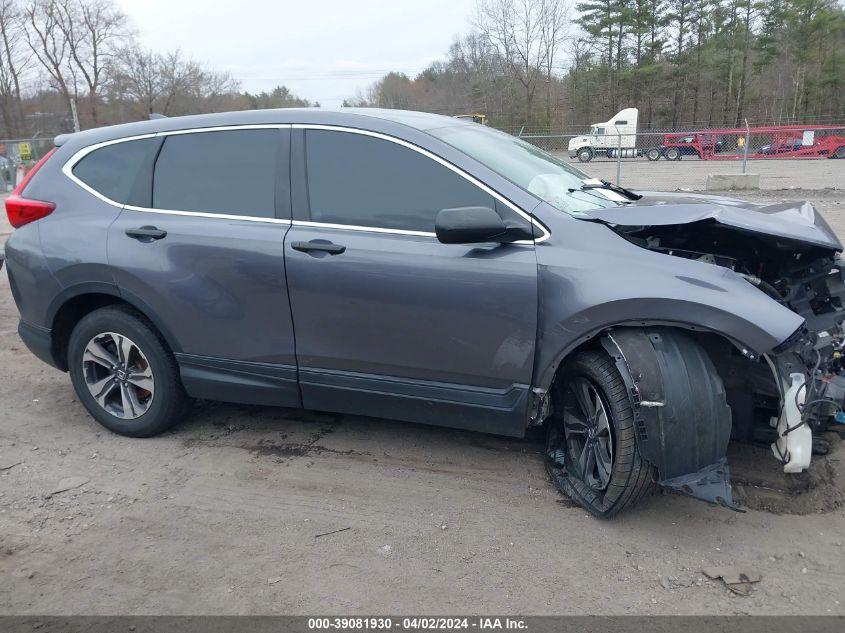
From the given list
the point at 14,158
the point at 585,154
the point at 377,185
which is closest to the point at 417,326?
the point at 377,185

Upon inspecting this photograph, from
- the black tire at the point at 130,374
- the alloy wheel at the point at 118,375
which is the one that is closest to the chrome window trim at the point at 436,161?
the black tire at the point at 130,374

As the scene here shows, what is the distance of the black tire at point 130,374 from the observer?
387 centimetres

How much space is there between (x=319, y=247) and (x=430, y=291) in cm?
64

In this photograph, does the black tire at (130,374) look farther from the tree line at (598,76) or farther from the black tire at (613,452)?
the tree line at (598,76)

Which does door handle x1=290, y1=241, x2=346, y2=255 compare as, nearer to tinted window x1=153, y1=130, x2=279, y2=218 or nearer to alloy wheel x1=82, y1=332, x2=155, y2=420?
tinted window x1=153, y1=130, x2=279, y2=218

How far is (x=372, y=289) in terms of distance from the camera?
3.27 metres

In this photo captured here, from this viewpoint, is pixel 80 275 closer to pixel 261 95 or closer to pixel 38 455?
pixel 38 455

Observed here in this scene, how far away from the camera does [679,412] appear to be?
276 centimetres

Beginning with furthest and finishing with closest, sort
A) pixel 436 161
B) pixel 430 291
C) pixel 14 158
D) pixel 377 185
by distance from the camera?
pixel 14 158 → pixel 377 185 → pixel 436 161 → pixel 430 291

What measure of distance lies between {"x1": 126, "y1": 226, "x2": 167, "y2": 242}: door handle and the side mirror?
1.68 meters

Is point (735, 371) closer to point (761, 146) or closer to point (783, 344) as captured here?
point (783, 344)

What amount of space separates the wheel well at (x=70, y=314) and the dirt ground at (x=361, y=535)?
0.55 m

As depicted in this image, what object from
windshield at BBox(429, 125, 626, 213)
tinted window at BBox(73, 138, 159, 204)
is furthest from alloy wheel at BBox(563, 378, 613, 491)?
tinted window at BBox(73, 138, 159, 204)

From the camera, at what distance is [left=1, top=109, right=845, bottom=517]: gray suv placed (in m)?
2.82
